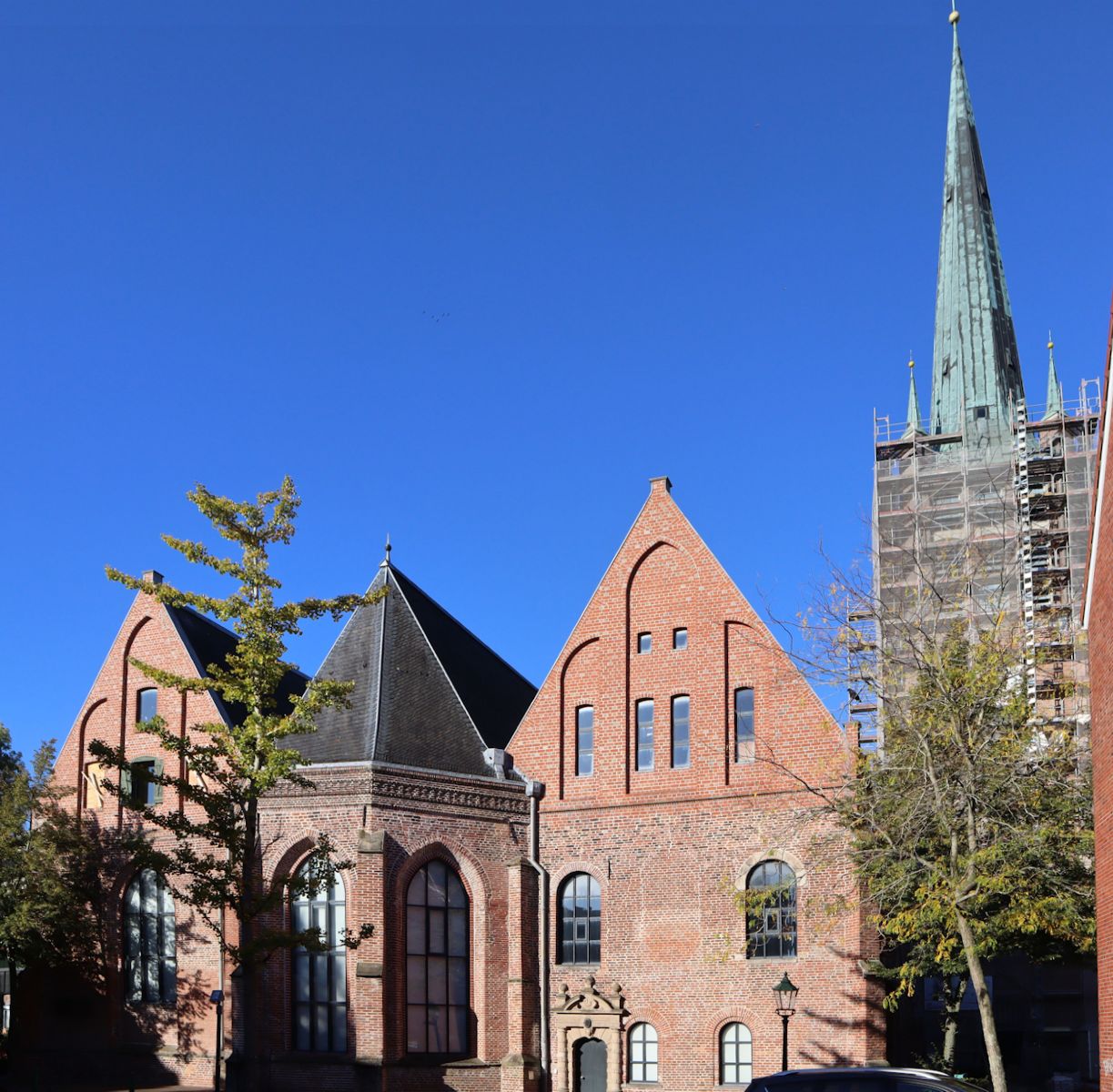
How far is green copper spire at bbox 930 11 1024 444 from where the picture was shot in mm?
62906

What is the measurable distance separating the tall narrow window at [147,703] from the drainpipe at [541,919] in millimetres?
10024

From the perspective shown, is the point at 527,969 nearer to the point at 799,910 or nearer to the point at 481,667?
the point at 799,910

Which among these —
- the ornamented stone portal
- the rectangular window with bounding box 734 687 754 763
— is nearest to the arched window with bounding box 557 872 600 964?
the ornamented stone portal

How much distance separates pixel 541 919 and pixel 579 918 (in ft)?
2.90

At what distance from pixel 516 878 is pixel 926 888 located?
11.3 meters

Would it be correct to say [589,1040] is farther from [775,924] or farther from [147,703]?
[147,703]

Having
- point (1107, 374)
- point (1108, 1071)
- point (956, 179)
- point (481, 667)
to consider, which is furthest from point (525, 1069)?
point (956, 179)

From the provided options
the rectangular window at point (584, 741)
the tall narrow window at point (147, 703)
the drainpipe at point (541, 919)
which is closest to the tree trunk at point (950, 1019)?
the drainpipe at point (541, 919)

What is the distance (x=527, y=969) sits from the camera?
34219 mm

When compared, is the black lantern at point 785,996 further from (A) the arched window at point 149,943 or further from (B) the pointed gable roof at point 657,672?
(A) the arched window at point 149,943

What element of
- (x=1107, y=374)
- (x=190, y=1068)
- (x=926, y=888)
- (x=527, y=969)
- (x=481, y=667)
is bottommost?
(x=190, y=1068)

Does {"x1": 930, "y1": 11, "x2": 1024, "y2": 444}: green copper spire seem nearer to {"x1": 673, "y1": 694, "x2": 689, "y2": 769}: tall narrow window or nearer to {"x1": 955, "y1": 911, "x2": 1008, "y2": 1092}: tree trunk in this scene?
{"x1": 673, "y1": 694, "x2": 689, "y2": 769}: tall narrow window

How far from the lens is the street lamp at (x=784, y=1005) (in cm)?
2869

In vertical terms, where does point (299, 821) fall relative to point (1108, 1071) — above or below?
above
